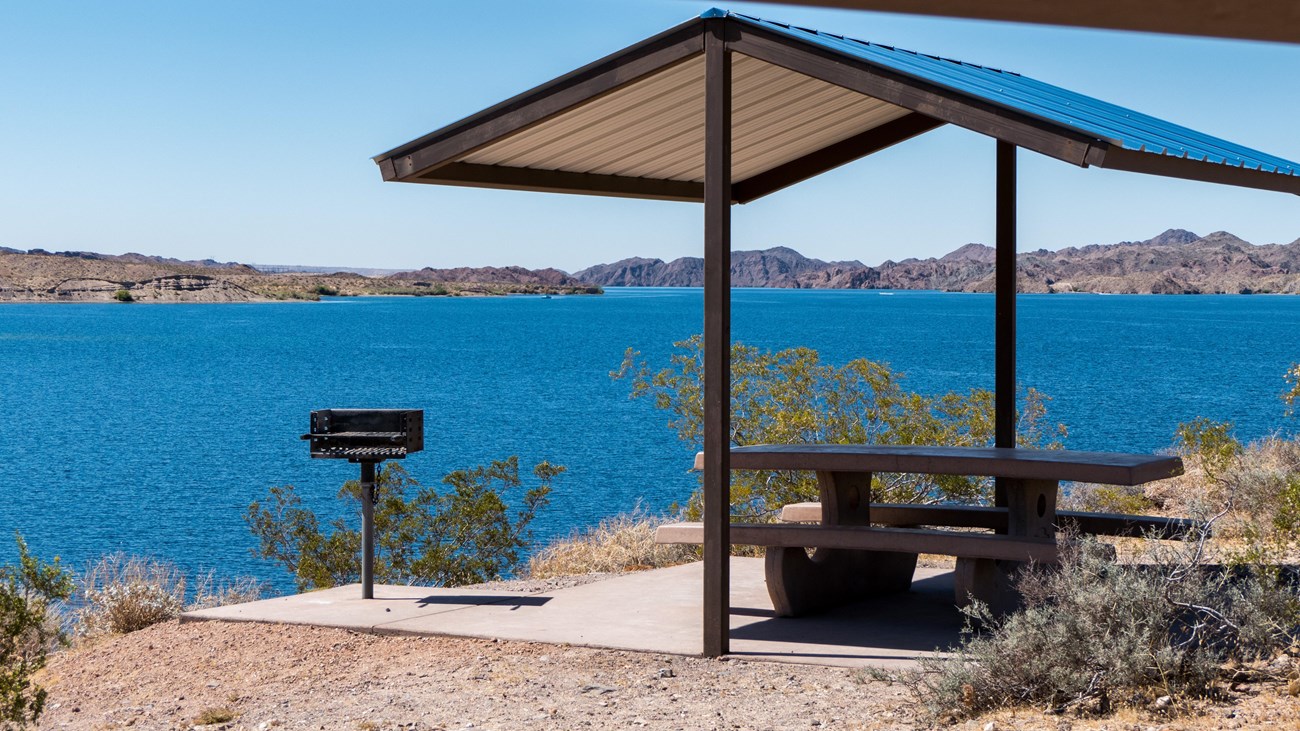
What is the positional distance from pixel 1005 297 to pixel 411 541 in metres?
7.77

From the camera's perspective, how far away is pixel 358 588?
8.83 metres

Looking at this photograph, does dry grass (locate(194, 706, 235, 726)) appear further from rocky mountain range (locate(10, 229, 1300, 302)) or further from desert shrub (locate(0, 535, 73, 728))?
rocky mountain range (locate(10, 229, 1300, 302))

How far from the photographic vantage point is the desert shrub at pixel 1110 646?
4977 mm

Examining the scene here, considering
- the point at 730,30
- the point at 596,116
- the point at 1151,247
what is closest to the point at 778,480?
the point at 596,116

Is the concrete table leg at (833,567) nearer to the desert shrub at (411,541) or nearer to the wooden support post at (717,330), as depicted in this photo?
the wooden support post at (717,330)

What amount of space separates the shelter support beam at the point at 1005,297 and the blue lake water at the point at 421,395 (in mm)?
12920

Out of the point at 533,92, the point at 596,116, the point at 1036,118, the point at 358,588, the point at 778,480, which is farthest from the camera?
the point at 778,480

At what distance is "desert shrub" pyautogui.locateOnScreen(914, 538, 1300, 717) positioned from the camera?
4977 millimetres

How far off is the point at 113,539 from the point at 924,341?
77.2 meters

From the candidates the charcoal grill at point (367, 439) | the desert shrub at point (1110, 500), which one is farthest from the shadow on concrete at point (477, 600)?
the desert shrub at point (1110, 500)

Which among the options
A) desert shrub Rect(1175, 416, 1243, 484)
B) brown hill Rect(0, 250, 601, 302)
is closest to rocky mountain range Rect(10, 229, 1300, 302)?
brown hill Rect(0, 250, 601, 302)

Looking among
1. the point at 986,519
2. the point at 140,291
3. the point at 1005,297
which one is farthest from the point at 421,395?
the point at 140,291

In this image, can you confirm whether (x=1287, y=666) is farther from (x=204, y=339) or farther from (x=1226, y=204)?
(x=1226, y=204)

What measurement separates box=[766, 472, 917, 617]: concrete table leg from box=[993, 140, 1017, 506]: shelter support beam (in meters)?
1.24
